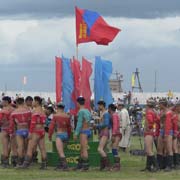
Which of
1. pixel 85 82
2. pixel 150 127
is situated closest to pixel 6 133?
pixel 85 82

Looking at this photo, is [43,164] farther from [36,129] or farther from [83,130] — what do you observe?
[83,130]

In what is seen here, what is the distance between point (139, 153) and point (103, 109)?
5.84m

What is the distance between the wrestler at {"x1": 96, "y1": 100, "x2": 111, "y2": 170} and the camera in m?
18.4

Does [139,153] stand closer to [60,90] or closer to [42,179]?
[60,90]

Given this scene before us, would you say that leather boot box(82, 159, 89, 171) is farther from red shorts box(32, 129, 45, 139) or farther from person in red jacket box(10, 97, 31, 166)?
person in red jacket box(10, 97, 31, 166)

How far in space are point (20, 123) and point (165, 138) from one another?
3872 millimetres

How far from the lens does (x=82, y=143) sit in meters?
18.3

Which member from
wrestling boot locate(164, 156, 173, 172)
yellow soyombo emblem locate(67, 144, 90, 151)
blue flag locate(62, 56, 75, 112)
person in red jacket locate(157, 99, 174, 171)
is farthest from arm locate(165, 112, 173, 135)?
blue flag locate(62, 56, 75, 112)

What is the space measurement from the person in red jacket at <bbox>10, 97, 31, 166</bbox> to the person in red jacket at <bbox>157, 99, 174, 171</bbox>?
11.6ft

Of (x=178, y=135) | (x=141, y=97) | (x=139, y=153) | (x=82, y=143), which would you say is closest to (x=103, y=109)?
(x=82, y=143)

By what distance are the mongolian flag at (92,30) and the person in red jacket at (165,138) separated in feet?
11.8

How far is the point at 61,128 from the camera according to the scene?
18.4 m

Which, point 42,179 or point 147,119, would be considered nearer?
point 42,179

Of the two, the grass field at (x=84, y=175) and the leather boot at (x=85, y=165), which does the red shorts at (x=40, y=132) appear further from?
the leather boot at (x=85, y=165)
